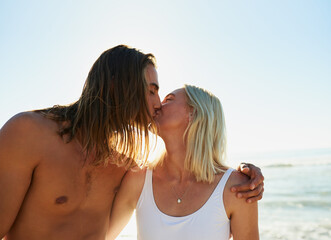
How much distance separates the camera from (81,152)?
2.93m

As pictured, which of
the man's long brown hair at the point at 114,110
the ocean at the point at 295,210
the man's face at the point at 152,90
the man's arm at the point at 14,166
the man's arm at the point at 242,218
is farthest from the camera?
the ocean at the point at 295,210

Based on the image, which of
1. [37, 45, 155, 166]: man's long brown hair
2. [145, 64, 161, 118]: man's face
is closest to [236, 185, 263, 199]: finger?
[37, 45, 155, 166]: man's long brown hair

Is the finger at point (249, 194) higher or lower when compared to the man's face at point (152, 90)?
lower

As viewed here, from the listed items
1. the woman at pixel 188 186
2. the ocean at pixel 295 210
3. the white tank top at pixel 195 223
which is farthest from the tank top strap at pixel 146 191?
the ocean at pixel 295 210

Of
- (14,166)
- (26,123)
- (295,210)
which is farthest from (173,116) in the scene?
(295,210)

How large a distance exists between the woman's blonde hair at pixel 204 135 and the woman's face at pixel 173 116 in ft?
0.21

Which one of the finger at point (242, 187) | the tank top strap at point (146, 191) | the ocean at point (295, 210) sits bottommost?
the ocean at point (295, 210)

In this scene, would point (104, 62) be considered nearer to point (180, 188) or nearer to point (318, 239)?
point (180, 188)

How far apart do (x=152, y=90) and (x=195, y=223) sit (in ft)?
4.75

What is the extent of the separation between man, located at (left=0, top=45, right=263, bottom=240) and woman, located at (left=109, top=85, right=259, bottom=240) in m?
0.19

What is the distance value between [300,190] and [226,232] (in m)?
14.4

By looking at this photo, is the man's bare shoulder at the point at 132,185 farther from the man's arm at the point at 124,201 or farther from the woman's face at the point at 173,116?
the woman's face at the point at 173,116

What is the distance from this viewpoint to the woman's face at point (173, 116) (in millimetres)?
3486

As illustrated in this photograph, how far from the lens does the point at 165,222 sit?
301cm
